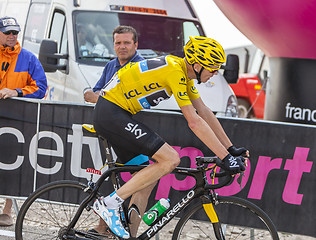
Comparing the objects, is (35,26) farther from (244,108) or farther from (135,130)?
(244,108)

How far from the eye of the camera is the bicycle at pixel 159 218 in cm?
476

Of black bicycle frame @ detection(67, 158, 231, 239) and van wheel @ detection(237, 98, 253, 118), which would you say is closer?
black bicycle frame @ detection(67, 158, 231, 239)

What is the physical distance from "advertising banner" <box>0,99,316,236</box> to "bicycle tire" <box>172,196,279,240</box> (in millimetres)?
332

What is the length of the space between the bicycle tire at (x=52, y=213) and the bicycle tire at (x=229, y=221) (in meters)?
0.78

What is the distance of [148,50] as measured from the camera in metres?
8.83

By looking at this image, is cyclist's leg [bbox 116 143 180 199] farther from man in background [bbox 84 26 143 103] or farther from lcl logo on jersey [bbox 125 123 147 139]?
man in background [bbox 84 26 143 103]

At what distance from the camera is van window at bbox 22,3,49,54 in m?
9.58

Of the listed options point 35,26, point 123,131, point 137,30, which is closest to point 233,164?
point 123,131

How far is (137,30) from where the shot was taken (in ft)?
29.6

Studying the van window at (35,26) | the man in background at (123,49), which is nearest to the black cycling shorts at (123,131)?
the man in background at (123,49)

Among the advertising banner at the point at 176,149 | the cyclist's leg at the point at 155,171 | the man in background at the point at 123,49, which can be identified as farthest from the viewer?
the man in background at the point at 123,49

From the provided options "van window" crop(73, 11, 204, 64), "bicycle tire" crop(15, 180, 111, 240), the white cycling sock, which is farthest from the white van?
the white cycling sock

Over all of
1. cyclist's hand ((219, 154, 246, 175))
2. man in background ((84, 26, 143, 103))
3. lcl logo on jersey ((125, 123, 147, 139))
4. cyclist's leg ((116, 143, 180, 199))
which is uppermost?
man in background ((84, 26, 143, 103))

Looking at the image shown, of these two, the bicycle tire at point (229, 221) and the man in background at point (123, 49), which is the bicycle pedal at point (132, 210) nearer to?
the bicycle tire at point (229, 221)
